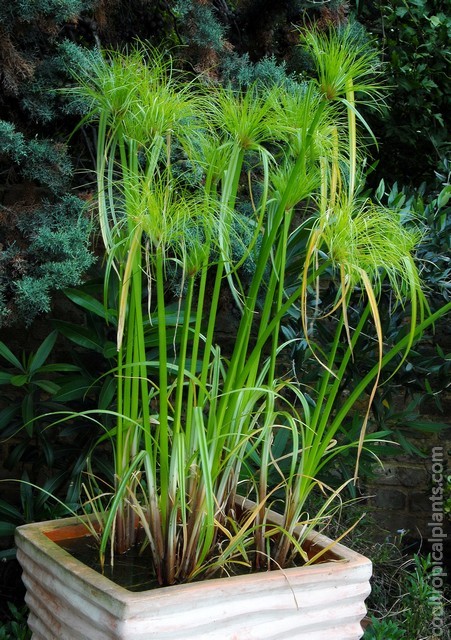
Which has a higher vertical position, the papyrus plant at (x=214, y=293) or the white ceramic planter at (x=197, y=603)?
the papyrus plant at (x=214, y=293)

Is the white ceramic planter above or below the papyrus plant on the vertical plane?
below

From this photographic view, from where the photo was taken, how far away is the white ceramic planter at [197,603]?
142cm

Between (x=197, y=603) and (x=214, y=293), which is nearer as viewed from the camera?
(x=197, y=603)

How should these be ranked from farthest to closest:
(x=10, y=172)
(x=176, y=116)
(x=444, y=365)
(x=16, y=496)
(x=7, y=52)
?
(x=16, y=496), (x=444, y=365), (x=10, y=172), (x=7, y=52), (x=176, y=116)

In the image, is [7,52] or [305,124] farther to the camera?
[7,52]

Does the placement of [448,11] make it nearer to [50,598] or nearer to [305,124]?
[305,124]

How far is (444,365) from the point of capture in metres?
2.70

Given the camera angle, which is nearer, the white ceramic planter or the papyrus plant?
the white ceramic planter

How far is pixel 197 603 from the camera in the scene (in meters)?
1.45

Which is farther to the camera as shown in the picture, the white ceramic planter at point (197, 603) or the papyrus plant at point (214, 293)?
the papyrus plant at point (214, 293)

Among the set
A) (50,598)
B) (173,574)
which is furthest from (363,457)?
(50,598)

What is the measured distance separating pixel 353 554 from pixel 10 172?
1.62m

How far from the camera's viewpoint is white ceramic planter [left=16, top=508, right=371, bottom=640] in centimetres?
142

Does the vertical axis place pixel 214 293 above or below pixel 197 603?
above
